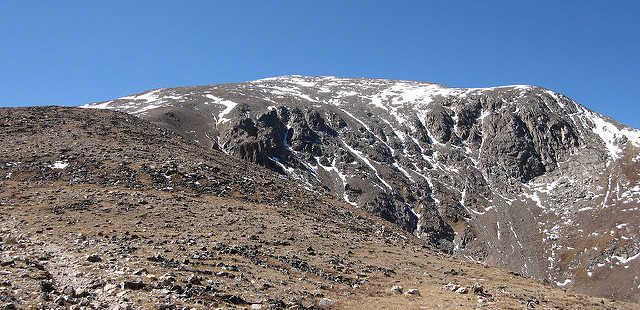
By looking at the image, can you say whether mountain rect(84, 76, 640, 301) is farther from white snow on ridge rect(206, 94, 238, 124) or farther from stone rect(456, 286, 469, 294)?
stone rect(456, 286, 469, 294)

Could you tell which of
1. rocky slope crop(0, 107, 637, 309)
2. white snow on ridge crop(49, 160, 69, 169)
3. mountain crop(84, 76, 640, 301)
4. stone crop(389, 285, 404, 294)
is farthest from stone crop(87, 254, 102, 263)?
mountain crop(84, 76, 640, 301)

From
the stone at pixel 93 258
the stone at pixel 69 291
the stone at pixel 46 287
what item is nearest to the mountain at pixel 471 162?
the stone at pixel 93 258

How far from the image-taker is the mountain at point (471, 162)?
117m

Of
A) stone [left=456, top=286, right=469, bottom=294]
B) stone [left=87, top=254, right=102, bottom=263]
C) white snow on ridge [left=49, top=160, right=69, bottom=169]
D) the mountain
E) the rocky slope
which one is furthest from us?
the mountain

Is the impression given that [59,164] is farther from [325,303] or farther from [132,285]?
[325,303]

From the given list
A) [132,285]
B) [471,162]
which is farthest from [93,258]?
[471,162]

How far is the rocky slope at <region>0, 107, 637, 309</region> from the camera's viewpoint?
49.6ft

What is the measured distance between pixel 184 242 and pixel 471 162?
154 metres

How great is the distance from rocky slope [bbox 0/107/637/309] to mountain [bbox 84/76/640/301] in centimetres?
5503

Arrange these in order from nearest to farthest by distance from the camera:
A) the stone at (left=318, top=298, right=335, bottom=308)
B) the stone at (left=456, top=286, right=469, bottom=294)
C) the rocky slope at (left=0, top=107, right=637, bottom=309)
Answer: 1. the rocky slope at (left=0, top=107, right=637, bottom=309)
2. the stone at (left=318, top=298, right=335, bottom=308)
3. the stone at (left=456, top=286, right=469, bottom=294)

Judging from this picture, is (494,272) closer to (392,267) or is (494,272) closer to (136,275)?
(392,267)

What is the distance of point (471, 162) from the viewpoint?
159 metres

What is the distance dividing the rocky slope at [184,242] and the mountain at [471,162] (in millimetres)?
55030

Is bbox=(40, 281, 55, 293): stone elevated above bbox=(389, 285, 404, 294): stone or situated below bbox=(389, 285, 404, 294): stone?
below
